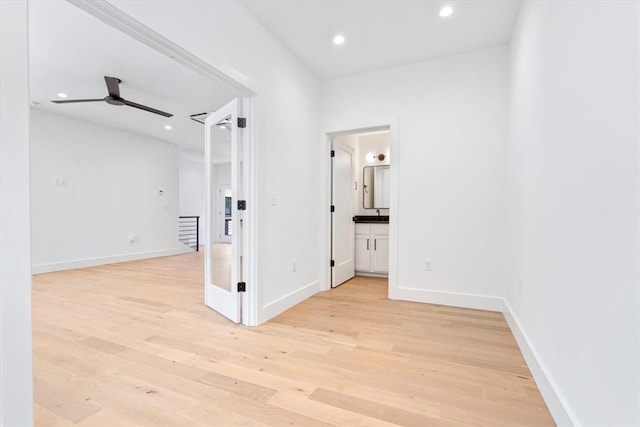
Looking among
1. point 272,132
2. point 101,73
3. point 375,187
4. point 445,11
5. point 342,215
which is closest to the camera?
point 445,11

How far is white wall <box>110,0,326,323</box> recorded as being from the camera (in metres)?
2.01

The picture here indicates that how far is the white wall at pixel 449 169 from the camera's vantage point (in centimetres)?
304

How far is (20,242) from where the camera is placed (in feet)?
3.79

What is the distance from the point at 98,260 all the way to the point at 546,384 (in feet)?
22.3

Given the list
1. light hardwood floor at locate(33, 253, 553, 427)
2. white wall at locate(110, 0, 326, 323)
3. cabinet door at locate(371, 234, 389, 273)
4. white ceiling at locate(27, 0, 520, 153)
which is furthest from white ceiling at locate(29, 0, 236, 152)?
cabinet door at locate(371, 234, 389, 273)

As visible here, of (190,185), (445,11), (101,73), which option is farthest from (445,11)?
(190,185)

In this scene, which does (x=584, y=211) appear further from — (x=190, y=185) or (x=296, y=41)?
(x=190, y=185)

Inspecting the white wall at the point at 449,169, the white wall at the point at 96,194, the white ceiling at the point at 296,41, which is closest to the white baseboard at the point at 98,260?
the white wall at the point at 96,194

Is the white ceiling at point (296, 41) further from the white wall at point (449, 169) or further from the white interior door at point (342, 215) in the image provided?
the white interior door at point (342, 215)

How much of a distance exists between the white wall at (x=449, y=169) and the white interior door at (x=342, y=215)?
69 cm

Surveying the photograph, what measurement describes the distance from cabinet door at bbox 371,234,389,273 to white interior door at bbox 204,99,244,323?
7.81 ft

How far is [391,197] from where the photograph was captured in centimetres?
346

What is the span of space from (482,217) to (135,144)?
6.69 m

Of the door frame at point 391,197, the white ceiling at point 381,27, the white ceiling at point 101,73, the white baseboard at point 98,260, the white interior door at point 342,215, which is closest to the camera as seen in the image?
the white ceiling at point 381,27
